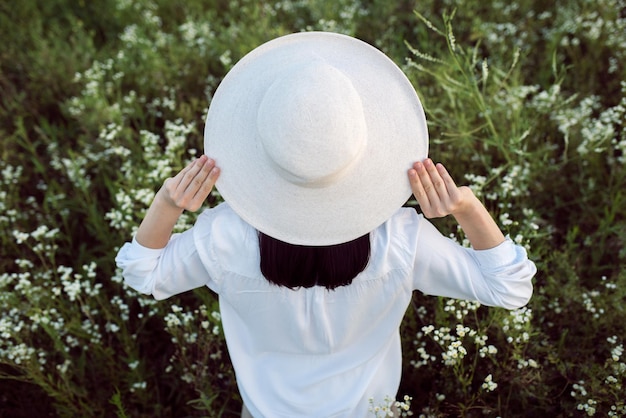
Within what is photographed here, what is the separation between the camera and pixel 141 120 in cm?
388

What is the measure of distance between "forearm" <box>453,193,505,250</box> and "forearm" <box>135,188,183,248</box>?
84 cm

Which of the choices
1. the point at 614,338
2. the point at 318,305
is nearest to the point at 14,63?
the point at 318,305

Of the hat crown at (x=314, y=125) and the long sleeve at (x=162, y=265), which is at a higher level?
the hat crown at (x=314, y=125)

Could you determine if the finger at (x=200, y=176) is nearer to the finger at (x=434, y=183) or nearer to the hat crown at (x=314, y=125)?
the hat crown at (x=314, y=125)

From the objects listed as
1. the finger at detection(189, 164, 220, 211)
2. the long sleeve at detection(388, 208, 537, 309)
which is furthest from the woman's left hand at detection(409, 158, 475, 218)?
the finger at detection(189, 164, 220, 211)

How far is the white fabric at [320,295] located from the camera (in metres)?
1.68

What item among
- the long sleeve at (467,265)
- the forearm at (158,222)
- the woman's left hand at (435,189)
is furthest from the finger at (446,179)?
the forearm at (158,222)

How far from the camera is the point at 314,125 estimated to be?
139 centimetres

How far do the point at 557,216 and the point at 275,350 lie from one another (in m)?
2.10

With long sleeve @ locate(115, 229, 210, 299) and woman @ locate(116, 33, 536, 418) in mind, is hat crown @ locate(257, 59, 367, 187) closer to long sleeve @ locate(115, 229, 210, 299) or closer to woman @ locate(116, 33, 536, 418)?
woman @ locate(116, 33, 536, 418)

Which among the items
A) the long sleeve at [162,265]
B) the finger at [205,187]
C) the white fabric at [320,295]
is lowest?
the white fabric at [320,295]

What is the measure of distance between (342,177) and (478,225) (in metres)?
0.46

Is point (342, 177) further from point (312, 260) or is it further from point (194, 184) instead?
point (194, 184)

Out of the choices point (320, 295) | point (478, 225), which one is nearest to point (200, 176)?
point (320, 295)
